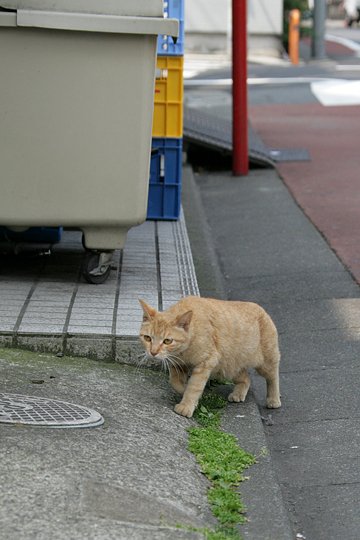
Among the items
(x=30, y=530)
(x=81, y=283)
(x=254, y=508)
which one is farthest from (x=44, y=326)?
(x=30, y=530)

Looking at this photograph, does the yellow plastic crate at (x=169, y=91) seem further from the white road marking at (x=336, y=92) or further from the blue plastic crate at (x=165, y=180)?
the white road marking at (x=336, y=92)

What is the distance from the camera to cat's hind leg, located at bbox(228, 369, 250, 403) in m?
5.58

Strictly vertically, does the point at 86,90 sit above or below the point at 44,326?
above

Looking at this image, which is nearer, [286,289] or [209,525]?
[209,525]

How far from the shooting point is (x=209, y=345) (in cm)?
524

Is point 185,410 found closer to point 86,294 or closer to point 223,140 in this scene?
point 86,294

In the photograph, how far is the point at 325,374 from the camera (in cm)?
612

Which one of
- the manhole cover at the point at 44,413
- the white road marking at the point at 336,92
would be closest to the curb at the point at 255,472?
the manhole cover at the point at 44,413

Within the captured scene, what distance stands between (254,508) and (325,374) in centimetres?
188

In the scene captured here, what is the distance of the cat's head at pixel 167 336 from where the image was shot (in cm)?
511

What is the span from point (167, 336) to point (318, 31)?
26.5 meters

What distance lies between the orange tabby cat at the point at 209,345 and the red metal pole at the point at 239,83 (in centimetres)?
710

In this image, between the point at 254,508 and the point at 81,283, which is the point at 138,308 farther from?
the point at 254,508

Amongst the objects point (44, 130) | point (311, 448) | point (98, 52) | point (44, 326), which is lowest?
point (311, 448)
